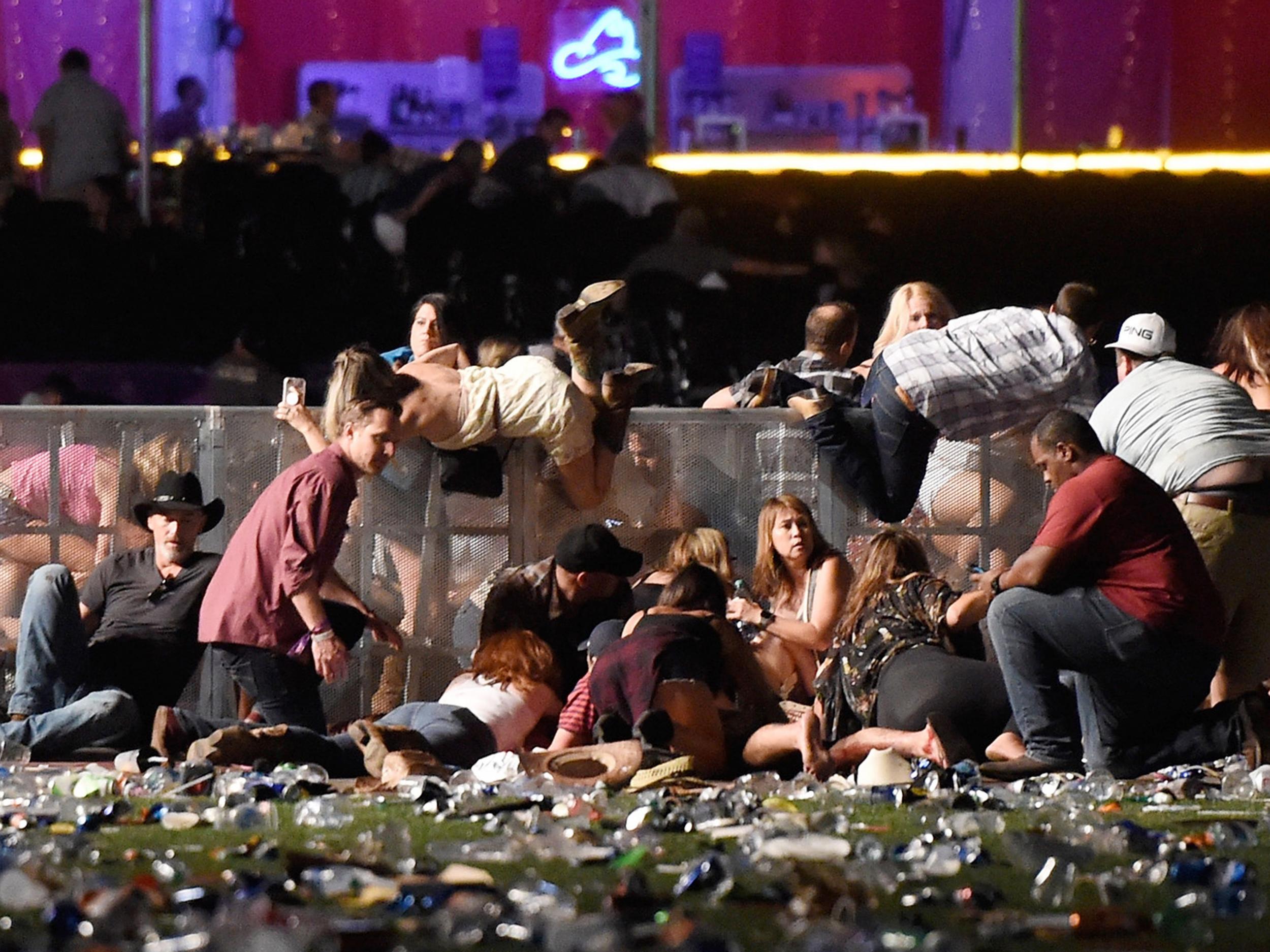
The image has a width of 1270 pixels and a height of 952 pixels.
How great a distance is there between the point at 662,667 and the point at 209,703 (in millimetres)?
2195

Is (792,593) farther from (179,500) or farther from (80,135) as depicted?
(80,135)

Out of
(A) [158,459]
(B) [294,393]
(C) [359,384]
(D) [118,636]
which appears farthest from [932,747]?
(A) [158,459]

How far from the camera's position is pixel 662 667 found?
6.84m

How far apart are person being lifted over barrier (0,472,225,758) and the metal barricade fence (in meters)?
0.24

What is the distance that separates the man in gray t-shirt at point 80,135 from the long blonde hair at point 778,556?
4471 millimetres

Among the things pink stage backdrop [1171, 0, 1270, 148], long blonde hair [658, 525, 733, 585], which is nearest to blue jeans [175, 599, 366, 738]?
long blonde hair [658, 525, 733, 585]

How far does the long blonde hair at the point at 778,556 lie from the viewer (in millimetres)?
7848

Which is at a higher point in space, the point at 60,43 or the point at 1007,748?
the point at 60,43

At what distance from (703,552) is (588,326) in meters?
0.99

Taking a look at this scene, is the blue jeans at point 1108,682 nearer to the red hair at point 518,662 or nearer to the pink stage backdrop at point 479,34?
the red hair at point 518,662

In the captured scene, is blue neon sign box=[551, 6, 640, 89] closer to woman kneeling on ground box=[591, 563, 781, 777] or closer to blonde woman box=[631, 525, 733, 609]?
blonde woman box=[631, 525, 733, 609]

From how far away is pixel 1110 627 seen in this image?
6.72m

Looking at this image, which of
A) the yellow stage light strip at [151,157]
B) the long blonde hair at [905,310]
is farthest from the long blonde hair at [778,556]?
the yellow stage light strip at [151,157]

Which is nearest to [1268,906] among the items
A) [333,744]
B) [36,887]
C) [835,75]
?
[36,887]
